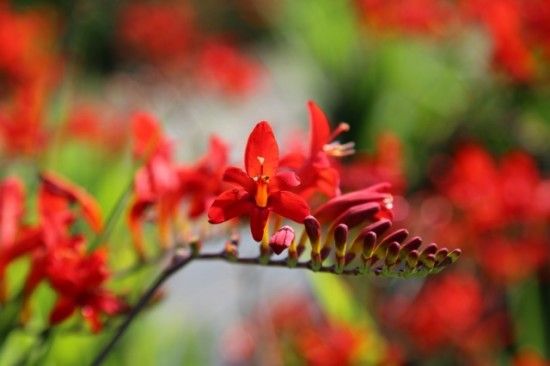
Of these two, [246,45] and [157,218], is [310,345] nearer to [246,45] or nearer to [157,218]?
[157,218]

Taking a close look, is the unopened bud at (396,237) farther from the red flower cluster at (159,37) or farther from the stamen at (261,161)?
the red flower cluster at (159,37)

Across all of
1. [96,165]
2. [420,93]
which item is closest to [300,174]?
[96,165]

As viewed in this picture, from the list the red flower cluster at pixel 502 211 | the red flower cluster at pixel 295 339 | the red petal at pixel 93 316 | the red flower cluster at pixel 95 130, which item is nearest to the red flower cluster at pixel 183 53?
the red flower cluster at pixel 95 130

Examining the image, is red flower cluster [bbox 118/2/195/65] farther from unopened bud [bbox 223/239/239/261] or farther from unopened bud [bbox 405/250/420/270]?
unopened bud [bbox 405/250/420/270]

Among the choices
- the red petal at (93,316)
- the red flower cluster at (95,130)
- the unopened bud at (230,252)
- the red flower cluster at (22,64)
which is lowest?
the red flower cluster at (95,130)

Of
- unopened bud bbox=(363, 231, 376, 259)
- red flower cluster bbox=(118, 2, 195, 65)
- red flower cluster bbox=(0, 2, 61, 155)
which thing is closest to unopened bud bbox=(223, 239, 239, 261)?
unopened bud bbox=(363, 231, 376, 259)

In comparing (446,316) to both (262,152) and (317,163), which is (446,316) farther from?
(262,152)

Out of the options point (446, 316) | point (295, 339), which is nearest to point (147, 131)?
point (295, 339)
